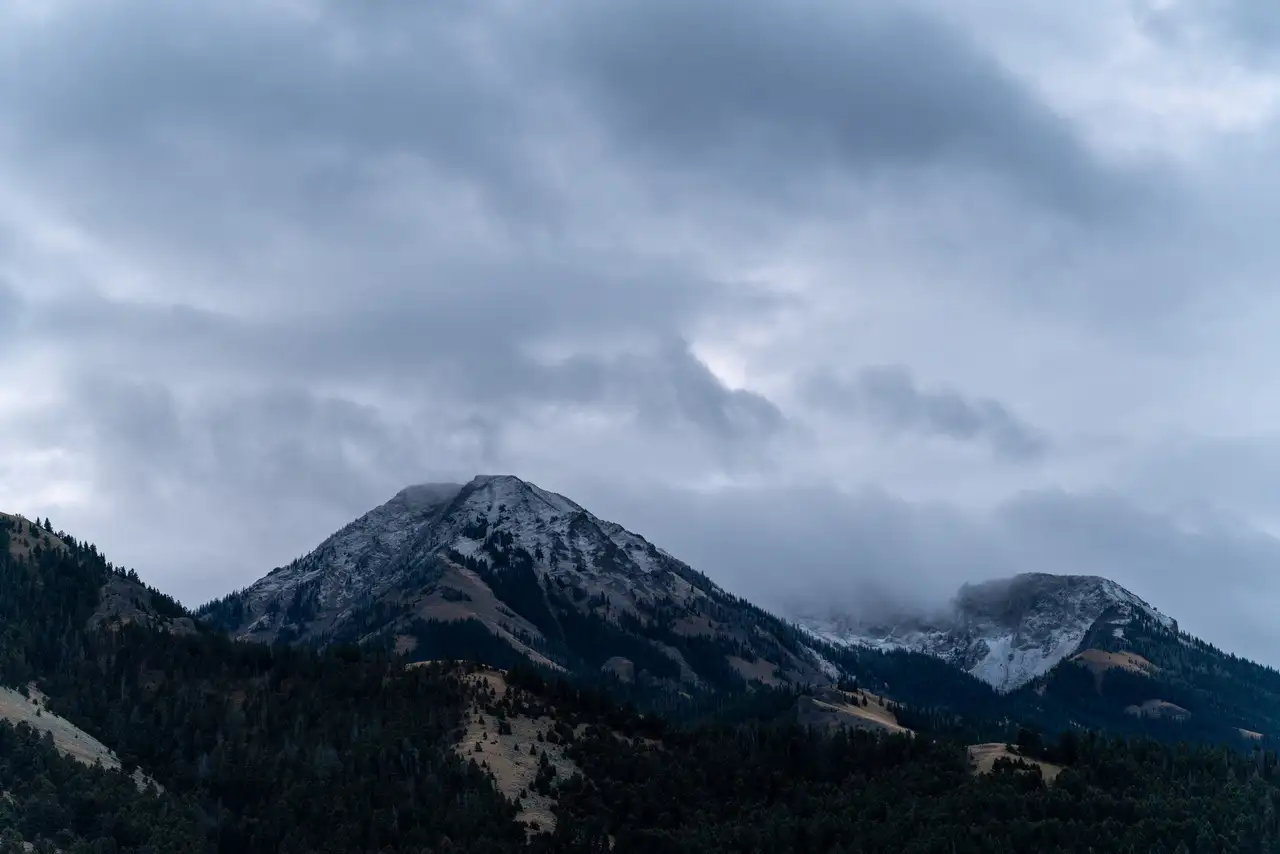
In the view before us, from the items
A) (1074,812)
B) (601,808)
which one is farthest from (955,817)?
(601,808)

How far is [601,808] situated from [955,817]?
52070 mm

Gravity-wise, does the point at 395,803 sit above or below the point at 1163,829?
below

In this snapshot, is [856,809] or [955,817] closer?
[955,817]

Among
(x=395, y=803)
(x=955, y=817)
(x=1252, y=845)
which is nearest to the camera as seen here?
(x=1252, y=845)

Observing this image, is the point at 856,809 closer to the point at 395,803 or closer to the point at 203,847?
the point at 395,803

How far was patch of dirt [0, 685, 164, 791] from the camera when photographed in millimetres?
185875

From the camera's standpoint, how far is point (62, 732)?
192250 millimetres

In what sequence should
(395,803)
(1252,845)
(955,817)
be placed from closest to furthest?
(1252,845) < (955,817) < (395,803)

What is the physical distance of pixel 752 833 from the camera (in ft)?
592

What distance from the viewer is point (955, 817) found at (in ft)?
571

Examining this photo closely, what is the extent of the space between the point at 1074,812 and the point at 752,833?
4375 centimetres

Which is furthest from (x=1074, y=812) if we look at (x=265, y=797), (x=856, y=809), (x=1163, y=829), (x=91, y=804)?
(x=91, y=804)

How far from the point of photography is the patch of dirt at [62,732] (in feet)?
610

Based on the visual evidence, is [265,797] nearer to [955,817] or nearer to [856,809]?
[856,809]
